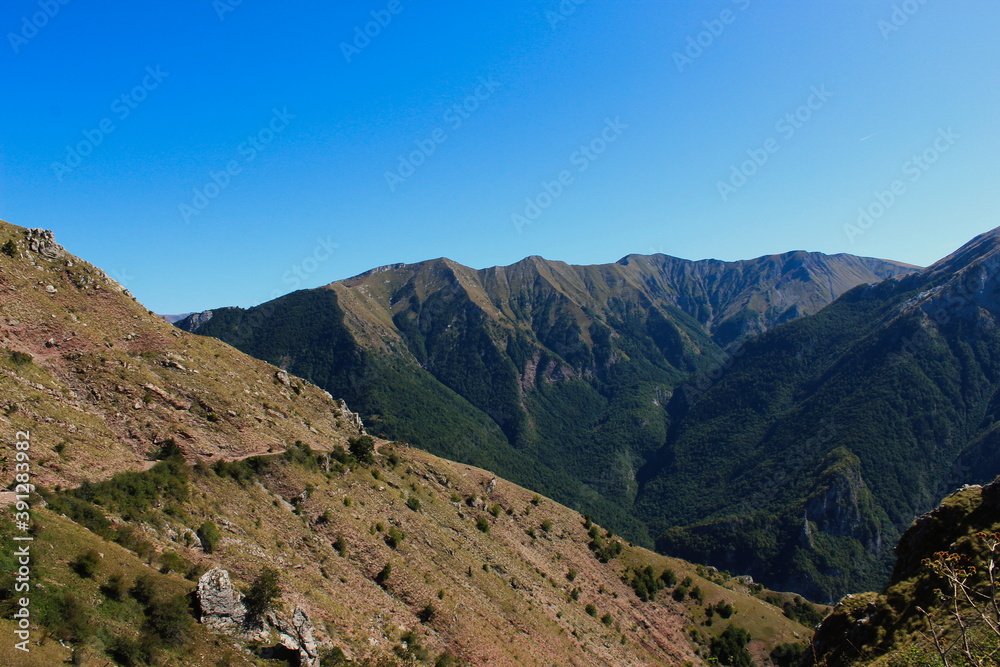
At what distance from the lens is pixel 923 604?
3384 centimetres

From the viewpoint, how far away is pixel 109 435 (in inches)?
1777

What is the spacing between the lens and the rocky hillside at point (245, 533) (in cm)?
2912

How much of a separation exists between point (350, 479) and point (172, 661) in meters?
33.3

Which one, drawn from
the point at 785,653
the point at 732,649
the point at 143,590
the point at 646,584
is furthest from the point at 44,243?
the point at 785,653

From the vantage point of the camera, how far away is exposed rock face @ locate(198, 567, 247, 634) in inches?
1218

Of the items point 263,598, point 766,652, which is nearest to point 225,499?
point 263,598

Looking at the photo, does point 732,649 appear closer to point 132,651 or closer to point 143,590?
point 143,590

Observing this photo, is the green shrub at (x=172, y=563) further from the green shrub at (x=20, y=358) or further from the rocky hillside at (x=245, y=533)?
the green shrub at (x=20, y=358)

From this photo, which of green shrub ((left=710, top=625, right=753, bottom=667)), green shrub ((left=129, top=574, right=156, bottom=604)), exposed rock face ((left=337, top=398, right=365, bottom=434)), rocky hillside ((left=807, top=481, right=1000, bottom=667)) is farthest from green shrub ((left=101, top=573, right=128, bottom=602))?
green shrub ((left=710, top=625, right=753, bottom=667))

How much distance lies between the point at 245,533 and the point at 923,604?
49064 millimetres

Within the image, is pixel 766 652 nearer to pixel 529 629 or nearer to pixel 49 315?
pixel 529 629

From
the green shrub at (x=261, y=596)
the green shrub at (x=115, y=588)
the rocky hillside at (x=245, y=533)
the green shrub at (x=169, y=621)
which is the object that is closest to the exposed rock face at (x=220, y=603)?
the rocky hillside at (x=245, y=533)

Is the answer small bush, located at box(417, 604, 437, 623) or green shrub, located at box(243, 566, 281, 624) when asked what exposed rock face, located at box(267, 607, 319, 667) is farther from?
small bush, located at box(417, 604, 437, 623)

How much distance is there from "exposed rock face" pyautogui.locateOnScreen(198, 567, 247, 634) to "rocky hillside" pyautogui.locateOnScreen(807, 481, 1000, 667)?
3499 centimetres
